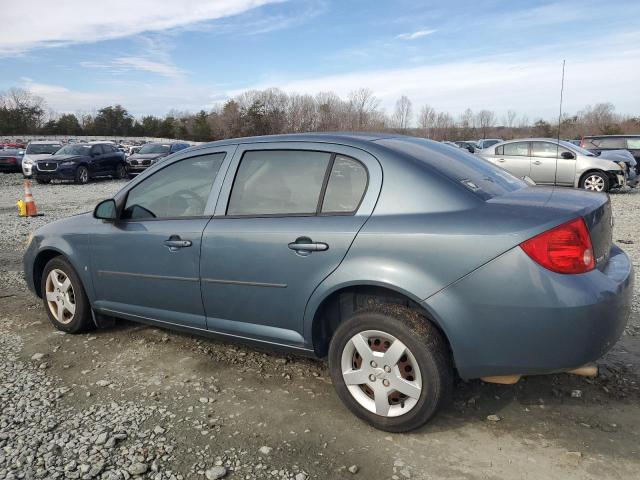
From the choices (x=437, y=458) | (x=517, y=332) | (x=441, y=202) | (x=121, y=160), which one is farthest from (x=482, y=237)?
(x=121, y=160)

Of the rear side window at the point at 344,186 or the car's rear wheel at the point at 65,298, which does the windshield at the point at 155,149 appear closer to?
the car's rear wheel at the point at 65,298

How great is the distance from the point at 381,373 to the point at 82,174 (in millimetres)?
19934

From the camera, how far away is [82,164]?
19953mm

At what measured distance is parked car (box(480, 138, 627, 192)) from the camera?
1355 centimetres

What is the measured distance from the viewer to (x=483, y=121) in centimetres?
7438

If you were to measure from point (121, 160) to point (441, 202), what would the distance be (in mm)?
21563

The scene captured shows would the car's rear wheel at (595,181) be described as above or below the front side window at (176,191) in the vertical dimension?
below

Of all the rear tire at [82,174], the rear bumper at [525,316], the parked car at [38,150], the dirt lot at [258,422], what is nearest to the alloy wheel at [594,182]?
the dirt lot at [258,422]

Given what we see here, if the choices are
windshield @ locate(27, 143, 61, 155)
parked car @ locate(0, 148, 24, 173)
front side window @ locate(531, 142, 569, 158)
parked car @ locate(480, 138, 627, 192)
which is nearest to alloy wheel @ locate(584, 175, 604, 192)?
parked car @ locate(480, 138, 627, 192)

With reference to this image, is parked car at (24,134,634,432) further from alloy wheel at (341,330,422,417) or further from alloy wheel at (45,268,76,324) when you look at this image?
alloy wheel at (45,268,76,324)

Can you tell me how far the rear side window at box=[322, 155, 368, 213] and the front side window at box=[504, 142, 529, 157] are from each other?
12490 millimetres

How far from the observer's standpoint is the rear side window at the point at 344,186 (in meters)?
2.94

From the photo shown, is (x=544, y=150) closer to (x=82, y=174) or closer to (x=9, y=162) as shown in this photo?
(x=82, y=174)

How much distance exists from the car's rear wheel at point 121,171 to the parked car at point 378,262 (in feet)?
63.9
